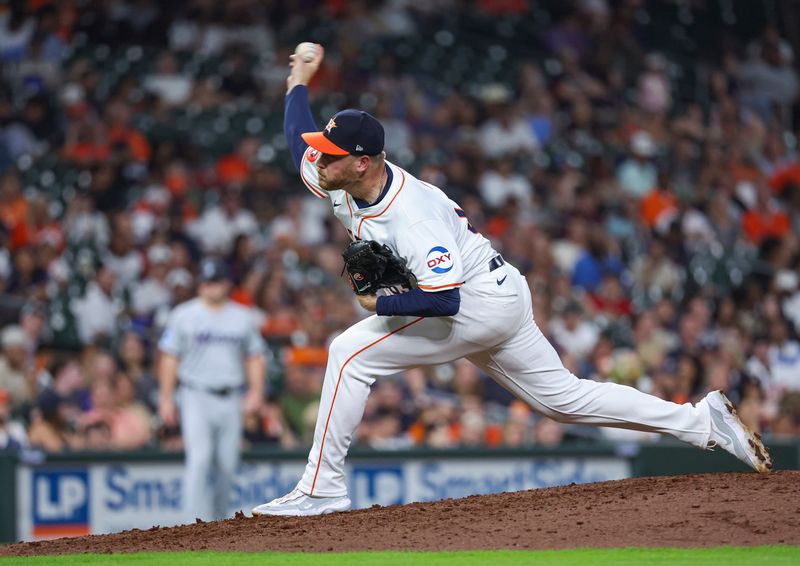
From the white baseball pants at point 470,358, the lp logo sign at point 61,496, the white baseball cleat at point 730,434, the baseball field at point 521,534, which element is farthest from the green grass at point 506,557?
the lp logo sign at point 61,496

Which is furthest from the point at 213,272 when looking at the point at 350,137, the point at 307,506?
the point at 350,137

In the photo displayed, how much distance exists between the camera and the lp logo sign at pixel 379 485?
951 cm

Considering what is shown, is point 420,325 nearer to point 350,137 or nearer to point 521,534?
point 350,137

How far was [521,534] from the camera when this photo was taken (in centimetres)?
531

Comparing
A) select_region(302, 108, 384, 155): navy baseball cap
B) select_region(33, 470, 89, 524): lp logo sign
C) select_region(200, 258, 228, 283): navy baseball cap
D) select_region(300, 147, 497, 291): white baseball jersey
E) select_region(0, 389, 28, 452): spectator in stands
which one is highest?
select_region(302, 108, 384, 155): navy baseball cap

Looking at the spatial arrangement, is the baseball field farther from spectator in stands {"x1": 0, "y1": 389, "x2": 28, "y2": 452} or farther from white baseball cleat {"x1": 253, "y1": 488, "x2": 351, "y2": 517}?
spectator in stands {"x1": 0, "y1": 389, "x2": 28, "y2": 452}

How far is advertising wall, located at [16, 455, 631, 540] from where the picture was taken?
930 cm

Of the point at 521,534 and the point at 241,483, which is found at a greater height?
the point at 521,534

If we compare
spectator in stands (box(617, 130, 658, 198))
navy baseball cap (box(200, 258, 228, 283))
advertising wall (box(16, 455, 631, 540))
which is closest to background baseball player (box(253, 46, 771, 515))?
navy baseball cap (box(200, 258, 228, 283))

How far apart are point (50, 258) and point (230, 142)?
2.73 m

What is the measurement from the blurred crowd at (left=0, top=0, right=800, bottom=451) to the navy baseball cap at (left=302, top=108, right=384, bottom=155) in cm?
464

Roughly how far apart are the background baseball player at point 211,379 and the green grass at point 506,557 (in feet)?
12.8

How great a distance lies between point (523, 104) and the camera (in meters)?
14.9

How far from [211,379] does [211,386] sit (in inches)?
2.0
